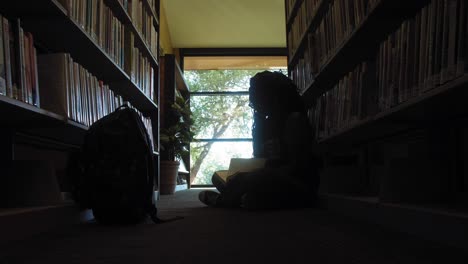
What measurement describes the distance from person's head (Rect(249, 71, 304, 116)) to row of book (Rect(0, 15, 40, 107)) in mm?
1384

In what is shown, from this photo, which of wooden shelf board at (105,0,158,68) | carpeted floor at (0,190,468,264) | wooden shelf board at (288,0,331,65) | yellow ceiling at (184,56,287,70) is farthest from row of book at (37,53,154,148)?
yellow ceiling at (184,56,287,70)

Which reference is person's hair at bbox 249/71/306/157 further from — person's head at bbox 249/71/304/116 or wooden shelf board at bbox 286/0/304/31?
wooden shelf board at bbox 286/0/304/31

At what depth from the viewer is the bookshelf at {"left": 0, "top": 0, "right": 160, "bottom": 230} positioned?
4.62 feet

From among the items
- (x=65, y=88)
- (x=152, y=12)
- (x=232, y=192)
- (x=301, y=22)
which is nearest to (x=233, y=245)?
(x=65, y=88)

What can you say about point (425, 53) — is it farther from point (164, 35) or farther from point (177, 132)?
point (164, 35)

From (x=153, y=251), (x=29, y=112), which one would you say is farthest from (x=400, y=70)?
(x=29, y=112)

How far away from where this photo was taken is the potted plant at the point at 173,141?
4172 mm

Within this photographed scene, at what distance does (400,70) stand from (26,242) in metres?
1.24

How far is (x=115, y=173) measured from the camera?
1514mm

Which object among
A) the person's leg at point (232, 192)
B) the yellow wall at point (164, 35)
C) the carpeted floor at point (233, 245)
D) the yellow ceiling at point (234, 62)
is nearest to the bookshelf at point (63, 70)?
the carpeted floor at point (233, 245)

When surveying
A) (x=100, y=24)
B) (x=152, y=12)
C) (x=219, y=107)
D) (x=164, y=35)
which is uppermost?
(x=164, y=35)

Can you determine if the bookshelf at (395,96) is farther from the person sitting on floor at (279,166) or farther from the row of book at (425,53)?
the person sitting on floor at (279,166)

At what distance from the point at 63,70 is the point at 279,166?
1.19 metres

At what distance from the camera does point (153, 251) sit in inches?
38.9
